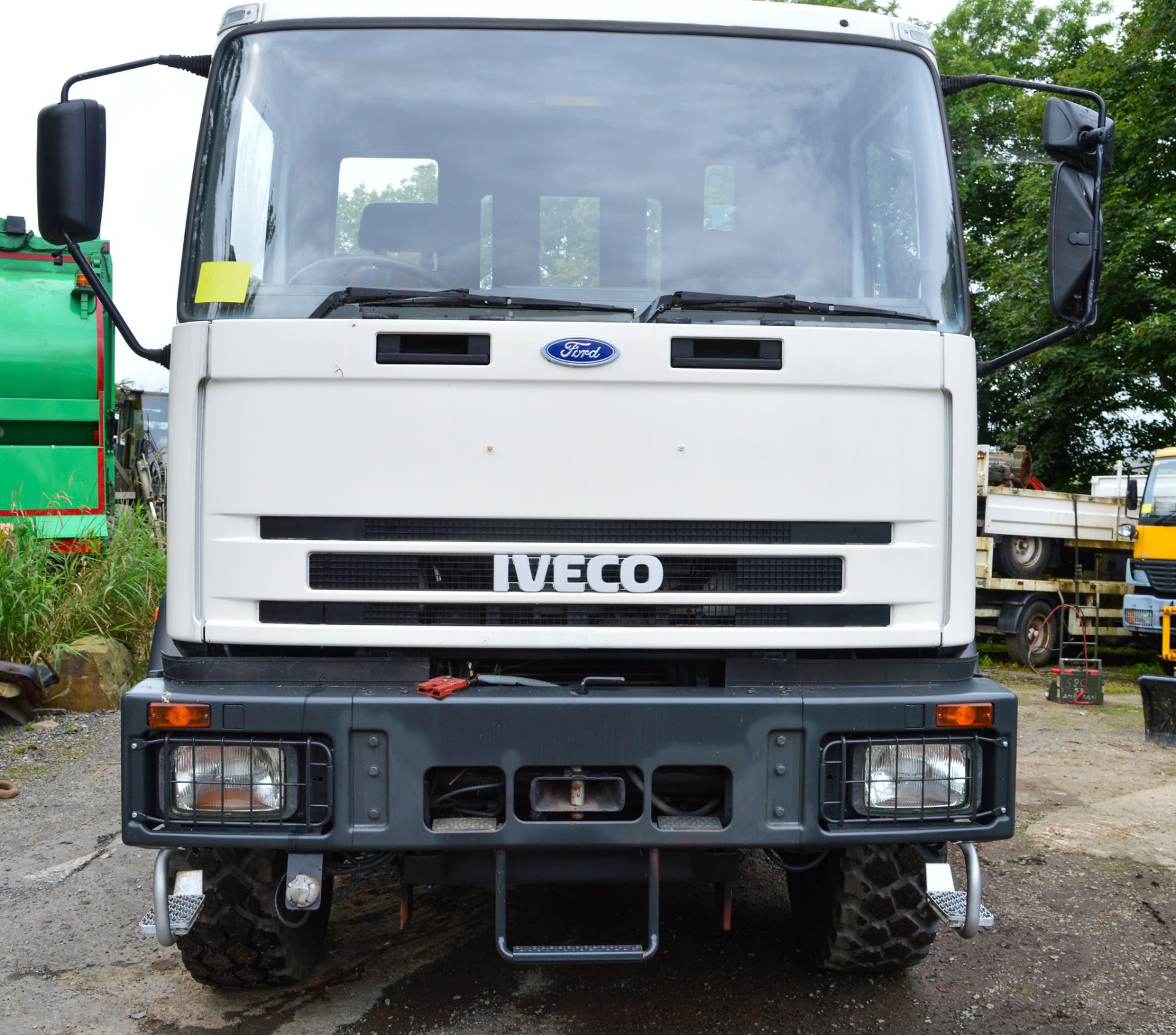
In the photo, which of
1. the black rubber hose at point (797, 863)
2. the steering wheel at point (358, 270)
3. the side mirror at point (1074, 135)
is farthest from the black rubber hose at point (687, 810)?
the side mirror at point (1074, 135)

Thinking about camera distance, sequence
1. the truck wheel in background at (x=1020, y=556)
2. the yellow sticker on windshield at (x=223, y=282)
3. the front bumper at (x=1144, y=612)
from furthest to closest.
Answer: the truck wheel in background at (x=1020, y=556) < the front bumper at (x=1144, y=612) < the yellow sticker on windshield at (x=223, y=282)

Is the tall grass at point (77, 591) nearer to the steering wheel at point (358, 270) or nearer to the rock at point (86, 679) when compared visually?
the rock at point (86, 679)

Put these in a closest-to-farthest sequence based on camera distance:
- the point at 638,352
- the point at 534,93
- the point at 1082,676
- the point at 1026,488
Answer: the point at 638,352
the point at 534,93
the point at 1082,676
the point at 1026,488

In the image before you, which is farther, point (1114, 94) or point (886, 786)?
point (1114, 94)

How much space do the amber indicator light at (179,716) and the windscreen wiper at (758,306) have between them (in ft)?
4.62

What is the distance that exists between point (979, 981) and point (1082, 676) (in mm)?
7249

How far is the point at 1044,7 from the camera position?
84.7 ft

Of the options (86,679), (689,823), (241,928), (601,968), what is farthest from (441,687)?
(86,679)

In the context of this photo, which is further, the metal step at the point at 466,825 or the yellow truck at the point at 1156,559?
the yellow truck at the point at 1156,559

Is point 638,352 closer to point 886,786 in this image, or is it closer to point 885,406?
point 885,406

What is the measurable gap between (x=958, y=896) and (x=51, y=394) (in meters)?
6.81

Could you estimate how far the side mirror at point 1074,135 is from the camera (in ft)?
9.78

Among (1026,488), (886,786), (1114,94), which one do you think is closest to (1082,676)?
(1026,488)

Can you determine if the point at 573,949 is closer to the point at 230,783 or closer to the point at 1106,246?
the point at 230,783
